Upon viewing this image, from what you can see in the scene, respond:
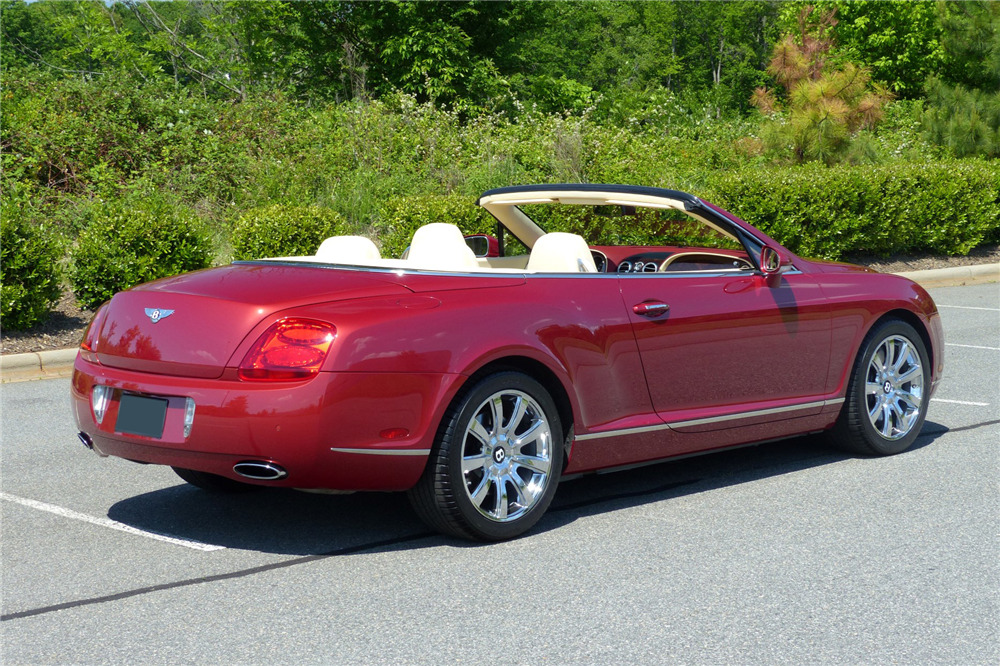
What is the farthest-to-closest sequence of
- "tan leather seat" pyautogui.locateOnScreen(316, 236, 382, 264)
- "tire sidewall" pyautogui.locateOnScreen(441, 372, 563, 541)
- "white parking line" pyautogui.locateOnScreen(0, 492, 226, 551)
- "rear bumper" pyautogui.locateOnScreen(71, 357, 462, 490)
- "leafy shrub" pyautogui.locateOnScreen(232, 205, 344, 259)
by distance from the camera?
1. "leafy shrub" pyautogui.locateOnScreen(232, 205, 344, 259)
2. "tan leather seat" pyautogui.locateOnScreen(316, 236, 382, 264)
3. "white parking line" pyautogui.locateOnScreen(0, 492, 226, 551)
4. "tire sidewall" pyautogui.locateOnScreen(441, 372, 563, 541)
5. "rear bumper" pyautogui.locateOnScreen(71, 357, 462, 490)

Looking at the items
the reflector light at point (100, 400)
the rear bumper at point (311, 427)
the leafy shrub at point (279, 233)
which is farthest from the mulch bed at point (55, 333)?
the rear bumper at point (311, 427)

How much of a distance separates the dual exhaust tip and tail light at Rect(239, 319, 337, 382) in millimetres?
320

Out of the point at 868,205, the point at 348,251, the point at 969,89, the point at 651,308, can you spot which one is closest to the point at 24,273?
the point at 348,251

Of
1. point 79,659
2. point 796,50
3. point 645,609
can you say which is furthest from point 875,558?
point 796,50

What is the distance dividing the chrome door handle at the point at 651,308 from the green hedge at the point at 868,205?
10882 millimetres

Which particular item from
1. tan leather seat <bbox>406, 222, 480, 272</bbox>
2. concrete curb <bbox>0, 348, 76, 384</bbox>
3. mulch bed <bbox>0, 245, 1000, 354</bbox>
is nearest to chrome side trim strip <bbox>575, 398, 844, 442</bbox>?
tan leather seat <bbox>406, 222, 480, 272</bbox>

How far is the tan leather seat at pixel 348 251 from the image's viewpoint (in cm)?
538

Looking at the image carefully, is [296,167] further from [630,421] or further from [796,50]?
[630,421]

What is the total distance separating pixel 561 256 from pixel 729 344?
0.95m

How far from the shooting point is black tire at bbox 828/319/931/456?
621 cm

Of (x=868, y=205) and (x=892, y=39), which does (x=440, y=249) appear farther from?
(x=892, y=39)

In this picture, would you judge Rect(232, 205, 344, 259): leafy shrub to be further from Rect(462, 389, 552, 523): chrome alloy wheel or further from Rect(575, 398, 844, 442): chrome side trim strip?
Rect(462, 389, 552, 523): chrome alloy wheel

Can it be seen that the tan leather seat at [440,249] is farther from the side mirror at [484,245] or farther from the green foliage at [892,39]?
the green foliage at [892,39]

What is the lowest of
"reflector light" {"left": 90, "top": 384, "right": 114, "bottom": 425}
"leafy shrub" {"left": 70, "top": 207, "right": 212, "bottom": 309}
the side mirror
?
"leafy shrub" {"left": 70, "top": 207, "right": 212, "bottom": 309}
